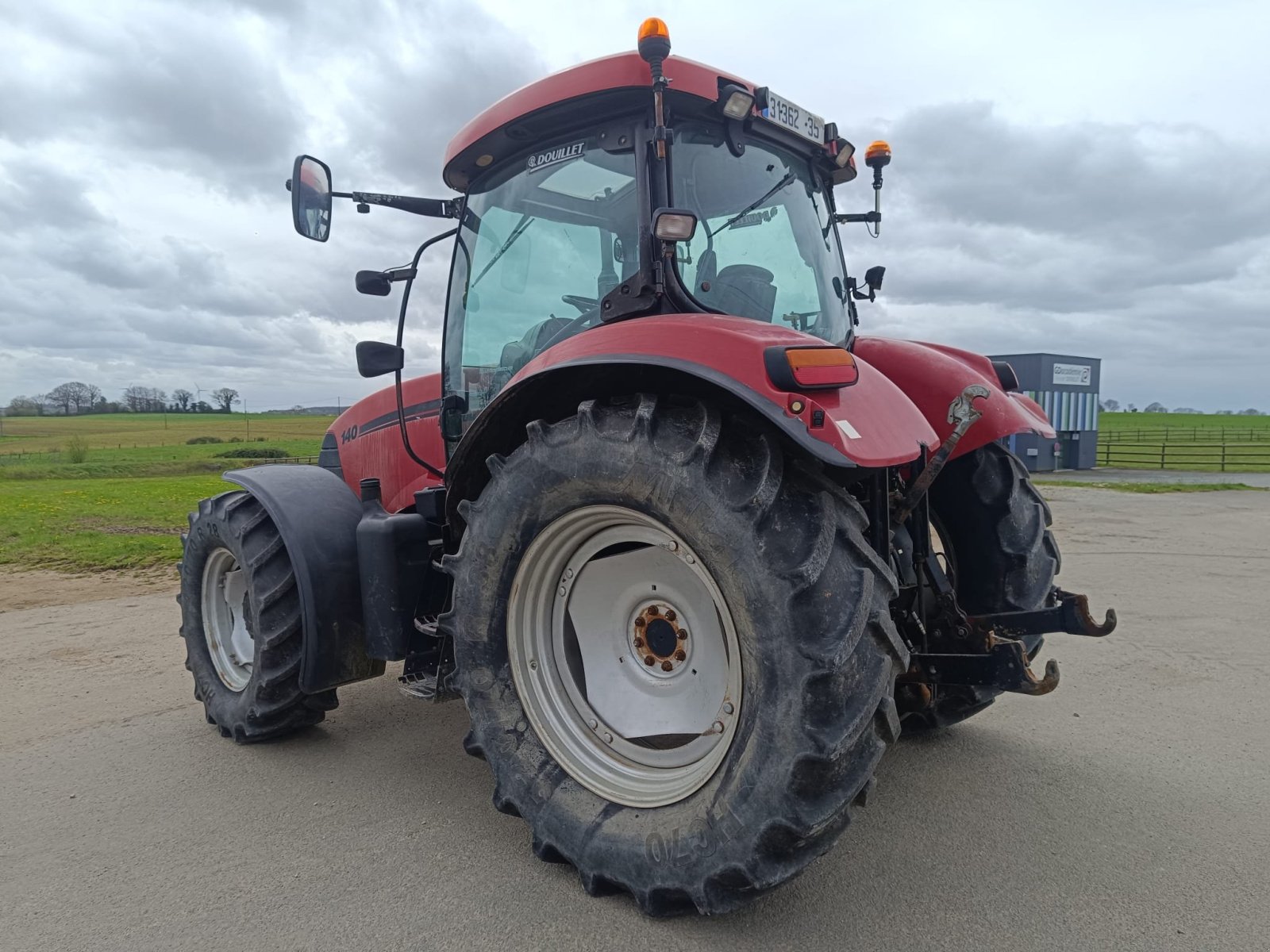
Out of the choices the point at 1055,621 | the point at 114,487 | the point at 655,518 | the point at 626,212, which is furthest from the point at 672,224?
the point at 114,487

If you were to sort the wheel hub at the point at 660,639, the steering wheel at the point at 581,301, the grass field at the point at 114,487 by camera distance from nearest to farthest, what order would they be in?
1. the wheel hub at the point at 660,639
2. the steering wheel at the point at 581,301
3. the grass field at the point at 114,487

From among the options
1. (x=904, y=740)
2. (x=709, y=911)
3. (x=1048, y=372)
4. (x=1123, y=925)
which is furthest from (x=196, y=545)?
(x=1048, y=372)

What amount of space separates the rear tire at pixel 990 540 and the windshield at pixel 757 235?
0.72 meters

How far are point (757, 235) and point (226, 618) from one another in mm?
2892

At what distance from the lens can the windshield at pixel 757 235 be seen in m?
2.69

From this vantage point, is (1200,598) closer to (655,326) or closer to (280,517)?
(655,326)

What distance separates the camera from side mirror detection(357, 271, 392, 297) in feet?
11.4

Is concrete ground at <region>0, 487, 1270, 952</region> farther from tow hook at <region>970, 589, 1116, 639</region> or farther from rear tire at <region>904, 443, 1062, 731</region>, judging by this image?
tow hook at <region>970, 589, 1116, 639</region>

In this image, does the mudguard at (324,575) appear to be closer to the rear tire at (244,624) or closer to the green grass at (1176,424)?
the rear tire at (244,624)

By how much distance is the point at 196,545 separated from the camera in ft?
12.4

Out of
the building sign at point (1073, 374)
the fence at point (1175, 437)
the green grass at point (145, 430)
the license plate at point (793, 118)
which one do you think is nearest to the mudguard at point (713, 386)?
the license plate at point (793, 118)

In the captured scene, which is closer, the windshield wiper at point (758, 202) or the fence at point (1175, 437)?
the windshield wiper at point (758, 202)

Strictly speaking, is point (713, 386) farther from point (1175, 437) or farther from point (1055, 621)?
point (1175, 437)

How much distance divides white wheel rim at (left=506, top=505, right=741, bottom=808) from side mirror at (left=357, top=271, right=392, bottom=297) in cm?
162
